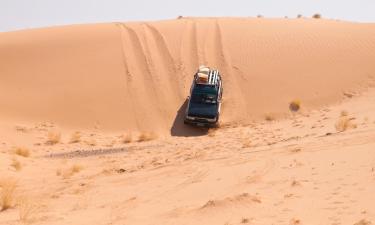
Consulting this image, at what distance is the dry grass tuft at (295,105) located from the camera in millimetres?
21984

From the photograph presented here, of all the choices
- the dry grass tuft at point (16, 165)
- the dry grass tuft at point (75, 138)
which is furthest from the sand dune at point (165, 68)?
the dry grass tuft at point (16, 165)

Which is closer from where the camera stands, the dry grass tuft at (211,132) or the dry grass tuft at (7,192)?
the dry grass tuft at (7,192)

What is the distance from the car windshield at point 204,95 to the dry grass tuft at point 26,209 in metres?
10.5

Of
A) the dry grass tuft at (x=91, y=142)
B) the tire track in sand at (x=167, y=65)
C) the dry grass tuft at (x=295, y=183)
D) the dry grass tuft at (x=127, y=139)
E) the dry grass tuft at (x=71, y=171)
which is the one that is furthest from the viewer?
A: the tire track in sand at (x=167, y=65)

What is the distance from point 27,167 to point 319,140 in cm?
770

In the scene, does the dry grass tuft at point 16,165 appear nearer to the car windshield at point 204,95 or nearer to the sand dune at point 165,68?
the sand dune at point 165,68

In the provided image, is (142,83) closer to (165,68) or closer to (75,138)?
(165,68)

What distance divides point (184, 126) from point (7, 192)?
11121 millimetres

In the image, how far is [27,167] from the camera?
43.7 feet

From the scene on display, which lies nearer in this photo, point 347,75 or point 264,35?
point 347,75

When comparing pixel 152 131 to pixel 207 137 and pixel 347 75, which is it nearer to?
pixel 207 137

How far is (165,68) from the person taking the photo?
25375mm

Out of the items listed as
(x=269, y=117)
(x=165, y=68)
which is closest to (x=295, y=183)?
(x=269, y=117)

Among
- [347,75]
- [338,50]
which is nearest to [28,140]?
[347,75]
